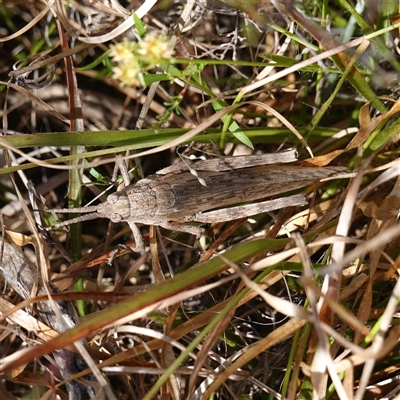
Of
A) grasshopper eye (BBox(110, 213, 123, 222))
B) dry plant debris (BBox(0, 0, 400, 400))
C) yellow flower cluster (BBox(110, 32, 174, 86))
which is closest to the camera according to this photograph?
yellow flower cluster (BBox(110, 32, 174, 86))

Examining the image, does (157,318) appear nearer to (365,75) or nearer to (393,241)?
(393,241)

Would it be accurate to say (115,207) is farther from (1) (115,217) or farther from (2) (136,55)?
(2) (136,55)

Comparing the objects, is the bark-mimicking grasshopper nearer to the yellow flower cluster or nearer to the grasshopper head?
the grasshopper head

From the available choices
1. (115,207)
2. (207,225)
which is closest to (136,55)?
(115,207)

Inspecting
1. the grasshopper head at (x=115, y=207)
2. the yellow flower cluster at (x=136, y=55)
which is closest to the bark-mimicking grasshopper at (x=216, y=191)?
the grasshopper head at (x=115, y=207)

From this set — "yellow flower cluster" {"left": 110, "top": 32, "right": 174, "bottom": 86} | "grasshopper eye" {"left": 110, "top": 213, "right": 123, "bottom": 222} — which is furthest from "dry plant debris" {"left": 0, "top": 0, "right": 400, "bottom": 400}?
"grasshopper eye" {"left": 110, "top": 213, "right": 123, "bottom": 222}

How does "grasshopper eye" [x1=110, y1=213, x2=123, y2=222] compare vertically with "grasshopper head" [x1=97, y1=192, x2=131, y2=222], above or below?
below
